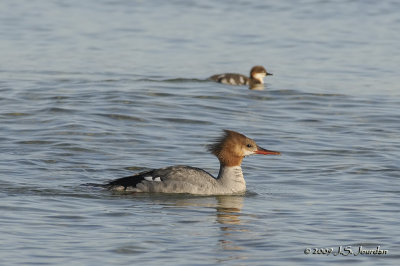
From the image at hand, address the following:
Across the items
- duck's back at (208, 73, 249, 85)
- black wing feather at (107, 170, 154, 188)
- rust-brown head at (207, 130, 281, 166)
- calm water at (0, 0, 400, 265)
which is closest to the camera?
calm water at (0, 0, 400, 265)

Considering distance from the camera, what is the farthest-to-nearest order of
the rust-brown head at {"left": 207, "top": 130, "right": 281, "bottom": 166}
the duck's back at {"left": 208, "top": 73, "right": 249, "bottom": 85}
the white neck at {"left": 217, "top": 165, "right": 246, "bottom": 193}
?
1. the duck's back at {"left": 208, "top": 73, "right": 249, "bottom": 85}
2. the rust-brown head at {"left": 207, "top": 130, "right": 281, "bottom": 166}
3. the white neck at {"left": 217, "top": 165, "right": 246, "bottom": 193}

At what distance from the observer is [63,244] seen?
24.5 ft

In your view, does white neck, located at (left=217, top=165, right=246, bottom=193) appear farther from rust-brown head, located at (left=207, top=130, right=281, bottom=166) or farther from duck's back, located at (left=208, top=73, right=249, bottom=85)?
duck's back, located at (left=208, top=73, right=249, bottom=85)

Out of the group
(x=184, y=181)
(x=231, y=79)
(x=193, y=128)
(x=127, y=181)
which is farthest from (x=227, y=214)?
(x=231, y=79)

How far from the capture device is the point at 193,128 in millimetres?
13195

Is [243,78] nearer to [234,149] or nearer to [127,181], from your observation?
[234,149]

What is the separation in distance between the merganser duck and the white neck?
6656 mm

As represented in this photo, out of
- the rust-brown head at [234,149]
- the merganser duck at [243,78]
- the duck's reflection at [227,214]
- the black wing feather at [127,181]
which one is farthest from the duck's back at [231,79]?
the black wing feather at [127,181]

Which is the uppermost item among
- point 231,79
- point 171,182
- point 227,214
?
point 231,79

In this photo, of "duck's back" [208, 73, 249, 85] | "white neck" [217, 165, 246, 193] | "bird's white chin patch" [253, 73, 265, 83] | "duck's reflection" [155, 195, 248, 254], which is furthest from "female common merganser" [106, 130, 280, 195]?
"bird's white chin patch" [253, 73, 265, 83]

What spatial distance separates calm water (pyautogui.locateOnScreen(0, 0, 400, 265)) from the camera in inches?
306

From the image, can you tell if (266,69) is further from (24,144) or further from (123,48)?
(24,144)

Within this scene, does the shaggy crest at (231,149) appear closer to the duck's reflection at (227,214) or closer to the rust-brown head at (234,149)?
the rust-brown head at (234,149)

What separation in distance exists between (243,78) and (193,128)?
3978 millimetres
